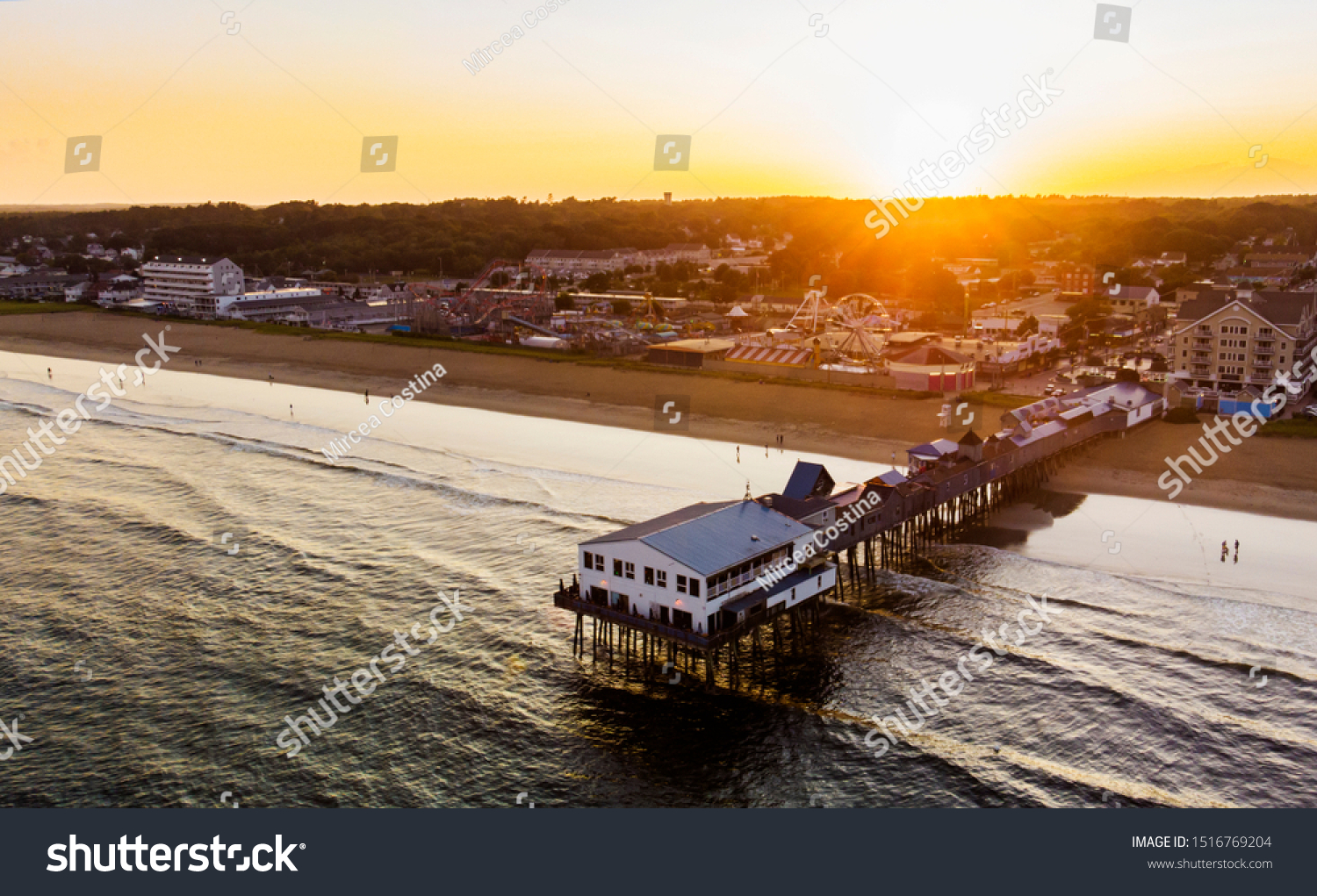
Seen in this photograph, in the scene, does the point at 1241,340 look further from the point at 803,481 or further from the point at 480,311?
the point at 480,311

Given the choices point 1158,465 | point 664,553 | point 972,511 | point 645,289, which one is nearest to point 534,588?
point 664,553

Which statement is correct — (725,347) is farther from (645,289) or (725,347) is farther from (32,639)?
(32,639)

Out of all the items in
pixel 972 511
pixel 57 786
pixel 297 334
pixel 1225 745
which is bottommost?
pixel 57 786

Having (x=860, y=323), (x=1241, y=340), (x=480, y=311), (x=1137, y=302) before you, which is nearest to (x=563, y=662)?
(x=1241, y=340)

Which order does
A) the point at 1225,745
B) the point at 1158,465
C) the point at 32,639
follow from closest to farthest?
the point at 1225,745 < the point at 32,639 < the point at 1158,465

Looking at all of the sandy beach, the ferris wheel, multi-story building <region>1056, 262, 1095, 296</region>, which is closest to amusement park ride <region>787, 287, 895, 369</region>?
the ferris wheel

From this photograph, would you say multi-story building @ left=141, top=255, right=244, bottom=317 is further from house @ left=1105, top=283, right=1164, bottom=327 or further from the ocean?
house @ left=1105, top=283, right=1164, bottom=327

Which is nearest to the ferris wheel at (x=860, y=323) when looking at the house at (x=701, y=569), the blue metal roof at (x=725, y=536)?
the blue metal roof at (x=725, y=536)
